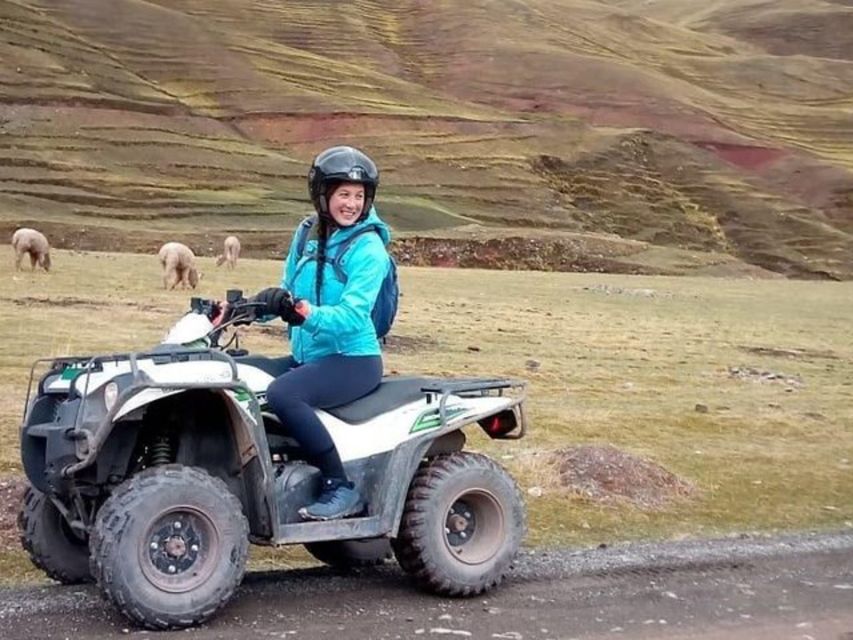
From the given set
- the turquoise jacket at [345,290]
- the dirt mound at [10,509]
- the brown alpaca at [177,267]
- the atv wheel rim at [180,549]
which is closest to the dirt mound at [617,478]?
the turquoise jacket at [345,290]

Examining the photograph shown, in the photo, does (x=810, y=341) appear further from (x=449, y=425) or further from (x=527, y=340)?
(x=449, y=425)

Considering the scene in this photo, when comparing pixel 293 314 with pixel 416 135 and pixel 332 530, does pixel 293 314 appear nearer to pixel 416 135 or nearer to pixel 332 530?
pixel 332 530

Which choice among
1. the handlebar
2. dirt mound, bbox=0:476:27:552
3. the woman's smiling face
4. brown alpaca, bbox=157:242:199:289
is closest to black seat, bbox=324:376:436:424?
the handlebar

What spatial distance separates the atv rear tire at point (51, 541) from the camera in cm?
812

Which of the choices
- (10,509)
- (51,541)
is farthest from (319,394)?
(10,509)

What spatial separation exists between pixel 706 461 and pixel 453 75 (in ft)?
440

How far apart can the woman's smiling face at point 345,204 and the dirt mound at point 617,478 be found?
5367 millimetres

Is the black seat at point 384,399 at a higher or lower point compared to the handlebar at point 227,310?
lower

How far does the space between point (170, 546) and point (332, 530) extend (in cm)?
107

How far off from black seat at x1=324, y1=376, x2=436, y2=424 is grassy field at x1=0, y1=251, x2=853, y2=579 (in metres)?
1.99

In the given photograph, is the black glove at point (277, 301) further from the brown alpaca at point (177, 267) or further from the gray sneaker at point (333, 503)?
the brown alpaca at point (177, 267)

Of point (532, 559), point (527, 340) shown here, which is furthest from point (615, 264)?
point (532, 559)

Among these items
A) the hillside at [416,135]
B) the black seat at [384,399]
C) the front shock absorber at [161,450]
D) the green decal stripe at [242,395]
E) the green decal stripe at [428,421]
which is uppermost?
the hillside at [416,135]

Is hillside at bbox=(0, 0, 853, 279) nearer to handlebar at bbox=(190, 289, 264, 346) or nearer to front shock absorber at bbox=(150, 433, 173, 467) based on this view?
front shock absorber at bbox=(150, 433, 173, 467)
